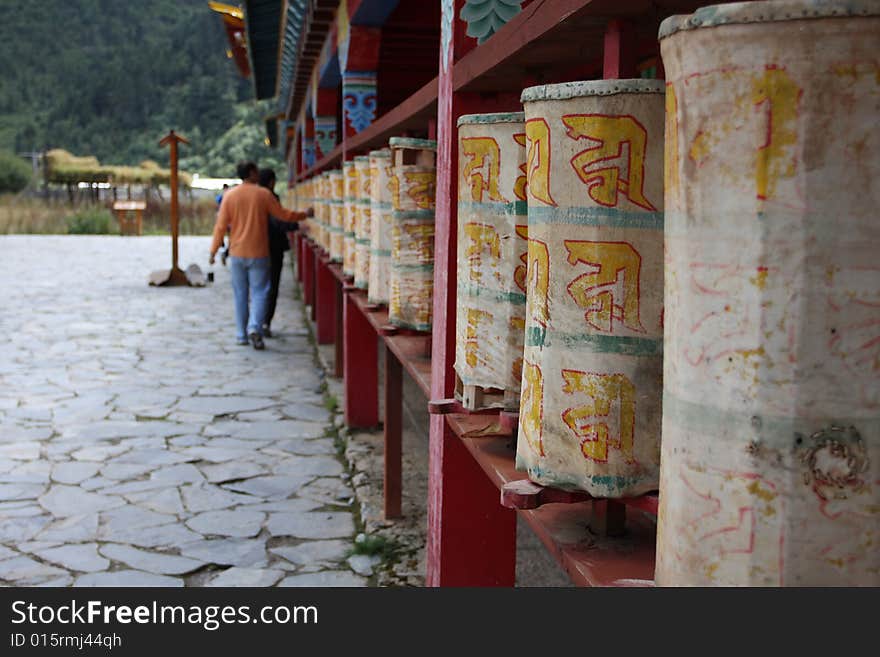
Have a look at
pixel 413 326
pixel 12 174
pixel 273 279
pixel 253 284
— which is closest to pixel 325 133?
pixel 273 279

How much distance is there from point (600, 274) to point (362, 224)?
10.4ft

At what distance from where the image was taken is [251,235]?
31.6ft

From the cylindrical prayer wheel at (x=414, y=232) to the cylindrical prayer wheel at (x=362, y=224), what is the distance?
1.09 m

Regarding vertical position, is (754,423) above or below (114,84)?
below

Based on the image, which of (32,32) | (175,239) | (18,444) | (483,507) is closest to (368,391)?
(18,444)

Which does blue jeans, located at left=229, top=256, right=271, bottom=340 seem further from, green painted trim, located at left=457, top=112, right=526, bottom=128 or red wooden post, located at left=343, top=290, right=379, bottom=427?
green painted trim, located at left=457, top=112, right=526, bottom=128

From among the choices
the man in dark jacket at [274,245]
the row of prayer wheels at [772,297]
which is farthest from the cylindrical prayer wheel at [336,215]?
the row of prayer wheels at [772,297]

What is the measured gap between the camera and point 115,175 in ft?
130

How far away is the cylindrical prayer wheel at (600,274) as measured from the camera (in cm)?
156

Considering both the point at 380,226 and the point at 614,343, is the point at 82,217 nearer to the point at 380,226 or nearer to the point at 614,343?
the point at 380,226

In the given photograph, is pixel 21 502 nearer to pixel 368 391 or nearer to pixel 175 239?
pixel 368 391

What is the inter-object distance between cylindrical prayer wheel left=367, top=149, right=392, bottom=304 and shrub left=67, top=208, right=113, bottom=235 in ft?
110

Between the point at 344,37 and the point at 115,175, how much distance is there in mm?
34862

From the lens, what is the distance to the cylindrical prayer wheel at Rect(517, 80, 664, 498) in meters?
1.56
